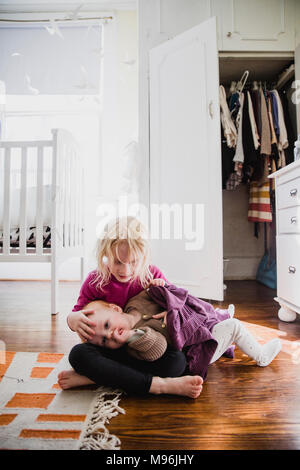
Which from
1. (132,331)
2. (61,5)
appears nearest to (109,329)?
(132,331)

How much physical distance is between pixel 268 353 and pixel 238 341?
13 centimetres

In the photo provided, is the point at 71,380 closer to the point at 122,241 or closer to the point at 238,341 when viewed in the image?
the point at 122,241

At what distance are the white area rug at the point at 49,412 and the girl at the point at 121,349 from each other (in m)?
0.04

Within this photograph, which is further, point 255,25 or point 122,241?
point 255,25

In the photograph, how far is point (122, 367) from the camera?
2.34 ft

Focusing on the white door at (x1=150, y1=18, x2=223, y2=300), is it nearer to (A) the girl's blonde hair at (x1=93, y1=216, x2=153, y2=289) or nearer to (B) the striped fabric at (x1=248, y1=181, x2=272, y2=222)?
(B) the striped fabric at (x1=248, y1=181, x2=272, y2=222)

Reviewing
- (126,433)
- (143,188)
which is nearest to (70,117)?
(143,188)

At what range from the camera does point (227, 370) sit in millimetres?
898

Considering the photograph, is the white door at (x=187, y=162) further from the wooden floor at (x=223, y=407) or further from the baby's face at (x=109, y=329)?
the baby's face at (x=109, y=329)

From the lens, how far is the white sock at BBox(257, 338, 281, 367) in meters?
0.92

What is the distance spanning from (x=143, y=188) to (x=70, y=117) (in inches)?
56.9

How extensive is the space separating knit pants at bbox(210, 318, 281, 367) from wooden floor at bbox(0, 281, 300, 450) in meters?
A: 0.03

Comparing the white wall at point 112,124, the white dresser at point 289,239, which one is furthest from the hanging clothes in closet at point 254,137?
the white wall at point 112,124

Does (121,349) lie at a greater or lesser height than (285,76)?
lesser
